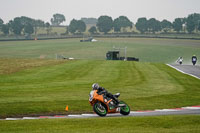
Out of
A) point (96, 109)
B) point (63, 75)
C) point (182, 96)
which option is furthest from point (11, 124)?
point (63, 75)

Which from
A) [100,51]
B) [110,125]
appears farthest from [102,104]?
[100,51]

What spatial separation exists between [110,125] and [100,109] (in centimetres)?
269

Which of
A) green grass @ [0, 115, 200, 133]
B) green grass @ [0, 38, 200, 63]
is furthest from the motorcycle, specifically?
green grass @ [0, 38, 200, 63]

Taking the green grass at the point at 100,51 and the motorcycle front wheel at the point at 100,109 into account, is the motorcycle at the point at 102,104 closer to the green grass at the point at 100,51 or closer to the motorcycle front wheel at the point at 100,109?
the motorcycle front wheel at the point at 100,109

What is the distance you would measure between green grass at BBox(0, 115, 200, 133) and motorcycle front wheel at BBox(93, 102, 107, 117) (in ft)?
4.03

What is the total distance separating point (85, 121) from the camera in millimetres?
14836

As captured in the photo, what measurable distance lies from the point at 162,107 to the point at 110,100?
15.5 feet

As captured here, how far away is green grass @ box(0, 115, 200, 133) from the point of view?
13016 millimetres

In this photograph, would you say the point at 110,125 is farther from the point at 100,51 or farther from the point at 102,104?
the point at 100,51

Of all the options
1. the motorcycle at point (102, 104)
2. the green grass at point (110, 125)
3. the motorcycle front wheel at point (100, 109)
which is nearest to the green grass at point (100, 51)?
the motorcycle at point (102, 104)

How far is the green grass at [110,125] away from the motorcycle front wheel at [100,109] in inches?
48.4

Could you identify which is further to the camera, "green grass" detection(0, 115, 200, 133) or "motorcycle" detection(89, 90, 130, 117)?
"motorcycle" detection(89, 90, 130, 117)

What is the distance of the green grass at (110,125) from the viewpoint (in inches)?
512

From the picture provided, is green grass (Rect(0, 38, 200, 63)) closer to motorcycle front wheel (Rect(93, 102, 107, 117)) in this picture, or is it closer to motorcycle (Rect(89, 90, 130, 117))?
motorcycle (Rect(89, 90, 130, 117))
